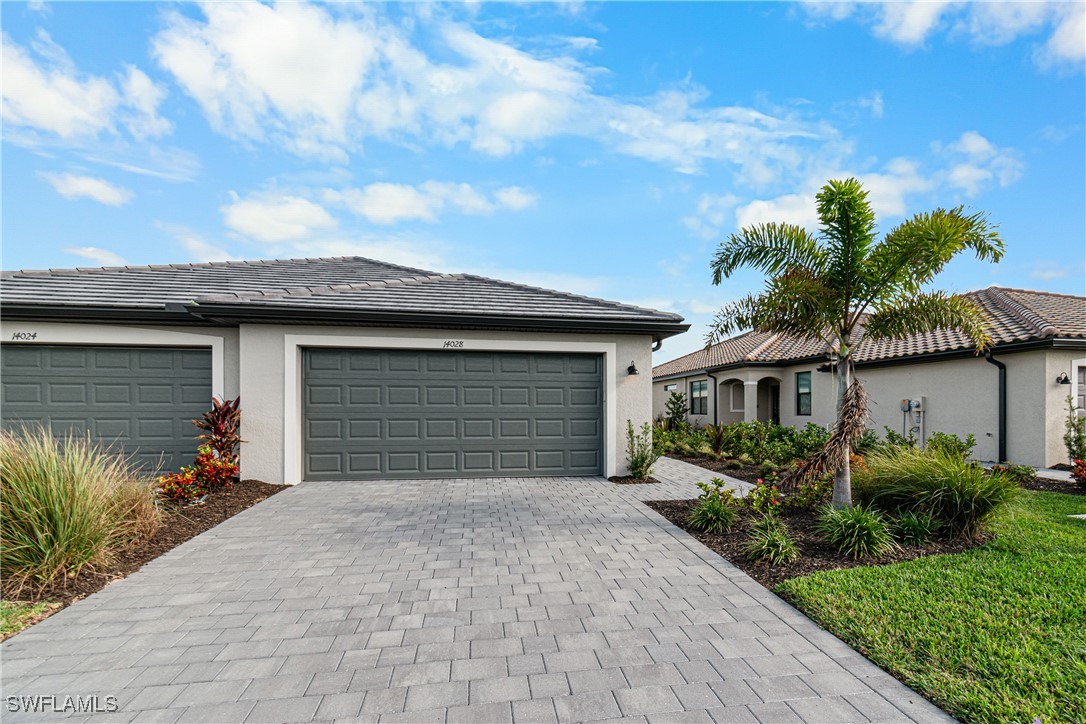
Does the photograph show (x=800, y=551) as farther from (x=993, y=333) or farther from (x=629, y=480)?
(x=993, y=333)

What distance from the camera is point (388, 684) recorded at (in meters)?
2.54

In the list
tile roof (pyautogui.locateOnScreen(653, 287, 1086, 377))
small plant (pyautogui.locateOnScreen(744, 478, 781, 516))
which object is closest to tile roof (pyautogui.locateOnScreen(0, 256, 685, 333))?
tile roof (pyautogui.locateOnScreen(653, 287, 1086, 377))

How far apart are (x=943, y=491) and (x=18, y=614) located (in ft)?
27.5

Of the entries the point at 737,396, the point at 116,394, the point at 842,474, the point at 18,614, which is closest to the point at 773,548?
the point at 842,474

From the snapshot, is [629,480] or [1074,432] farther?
[1074,432]

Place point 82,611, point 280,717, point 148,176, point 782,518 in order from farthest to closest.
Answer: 1. point 148,176
2. point 782,518
3. point 82,611
4. point 280,717

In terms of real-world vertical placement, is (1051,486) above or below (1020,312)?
below

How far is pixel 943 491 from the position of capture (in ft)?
16.5

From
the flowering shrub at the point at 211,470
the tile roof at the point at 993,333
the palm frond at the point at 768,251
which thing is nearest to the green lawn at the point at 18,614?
the flowering shrub at the point at 211,470

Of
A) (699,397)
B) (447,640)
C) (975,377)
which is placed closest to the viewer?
(447,640)

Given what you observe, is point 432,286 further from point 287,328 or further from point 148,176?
point 148,176

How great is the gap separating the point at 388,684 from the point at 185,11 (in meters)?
9.36

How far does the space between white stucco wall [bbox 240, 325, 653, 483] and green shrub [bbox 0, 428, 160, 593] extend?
327 centimetres

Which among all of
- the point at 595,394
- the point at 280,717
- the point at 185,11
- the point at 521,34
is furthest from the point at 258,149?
the point at 280,717
